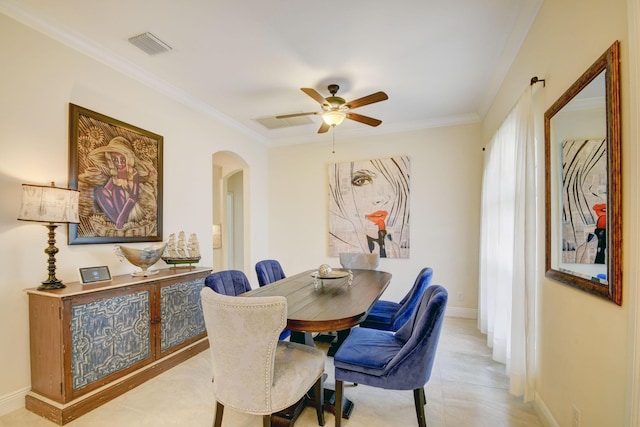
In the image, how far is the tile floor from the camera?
75.7 inches

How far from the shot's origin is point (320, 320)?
158 centimetres

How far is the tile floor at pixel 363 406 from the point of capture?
1924 mm

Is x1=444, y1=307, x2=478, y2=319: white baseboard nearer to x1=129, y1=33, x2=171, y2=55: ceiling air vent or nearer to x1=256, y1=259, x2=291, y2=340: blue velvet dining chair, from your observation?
x1=256, y1=259, x2=291, y2=340: blue velvet dining chair

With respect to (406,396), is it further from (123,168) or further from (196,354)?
(123,168)

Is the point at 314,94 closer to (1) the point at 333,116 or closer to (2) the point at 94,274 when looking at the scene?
(1) the point at 333,116

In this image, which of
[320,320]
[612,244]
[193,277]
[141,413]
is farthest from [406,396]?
[193,277]

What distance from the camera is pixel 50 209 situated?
77.8 inches

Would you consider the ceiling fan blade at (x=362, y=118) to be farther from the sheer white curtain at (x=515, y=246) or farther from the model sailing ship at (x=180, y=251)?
the model sailing ship at (x=180, y=251)

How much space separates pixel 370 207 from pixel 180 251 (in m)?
2.79

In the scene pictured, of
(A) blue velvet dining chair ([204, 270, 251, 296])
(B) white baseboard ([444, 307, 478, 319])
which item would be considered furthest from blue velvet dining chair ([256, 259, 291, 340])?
(B) white baseboard ([444, 307, 478, 319])

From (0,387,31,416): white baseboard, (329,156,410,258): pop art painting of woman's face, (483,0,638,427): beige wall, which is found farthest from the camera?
(329,156,410,258): pop art painting of woman's face

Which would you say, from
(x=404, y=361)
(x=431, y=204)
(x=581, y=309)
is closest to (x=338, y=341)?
(x=404, y=361)

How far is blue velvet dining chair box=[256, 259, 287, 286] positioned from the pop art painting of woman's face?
1663 mm

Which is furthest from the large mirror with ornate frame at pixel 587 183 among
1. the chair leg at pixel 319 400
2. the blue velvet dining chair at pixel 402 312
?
the chair leg at pixel 319 400
